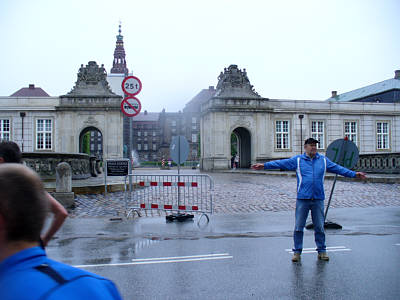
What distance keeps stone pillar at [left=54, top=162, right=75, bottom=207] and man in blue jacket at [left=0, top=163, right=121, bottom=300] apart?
10.5 metres

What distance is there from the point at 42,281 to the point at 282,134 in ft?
146

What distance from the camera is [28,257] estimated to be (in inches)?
55.6

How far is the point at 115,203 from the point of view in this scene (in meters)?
13.1

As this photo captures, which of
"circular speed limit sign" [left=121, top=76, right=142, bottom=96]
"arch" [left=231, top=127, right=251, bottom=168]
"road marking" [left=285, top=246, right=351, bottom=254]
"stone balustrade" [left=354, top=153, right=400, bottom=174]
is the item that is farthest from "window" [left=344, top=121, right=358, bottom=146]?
"road marking" [left=285, top=246, right=351, bottom=254]

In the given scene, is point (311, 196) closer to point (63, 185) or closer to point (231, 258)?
point (231, 258)

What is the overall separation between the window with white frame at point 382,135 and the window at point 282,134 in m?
12.1

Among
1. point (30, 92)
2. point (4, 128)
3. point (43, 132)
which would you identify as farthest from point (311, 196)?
point (30, 92)

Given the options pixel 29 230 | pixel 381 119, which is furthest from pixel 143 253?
pixel 381 119

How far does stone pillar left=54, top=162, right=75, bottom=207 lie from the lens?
1141cm

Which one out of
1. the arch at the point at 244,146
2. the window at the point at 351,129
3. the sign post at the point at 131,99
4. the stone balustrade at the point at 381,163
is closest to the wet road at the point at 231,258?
the sign post at the point at 131,99

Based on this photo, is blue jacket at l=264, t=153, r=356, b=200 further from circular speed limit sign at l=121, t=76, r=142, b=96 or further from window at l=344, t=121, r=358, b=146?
window at l=344, t=121, r=358, b=146

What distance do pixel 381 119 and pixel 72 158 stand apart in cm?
4092

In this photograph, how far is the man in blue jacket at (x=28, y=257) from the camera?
4.34ft

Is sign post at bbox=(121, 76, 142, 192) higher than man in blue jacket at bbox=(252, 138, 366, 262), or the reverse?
sign post at bbox=(121, 76, 142, 192)
